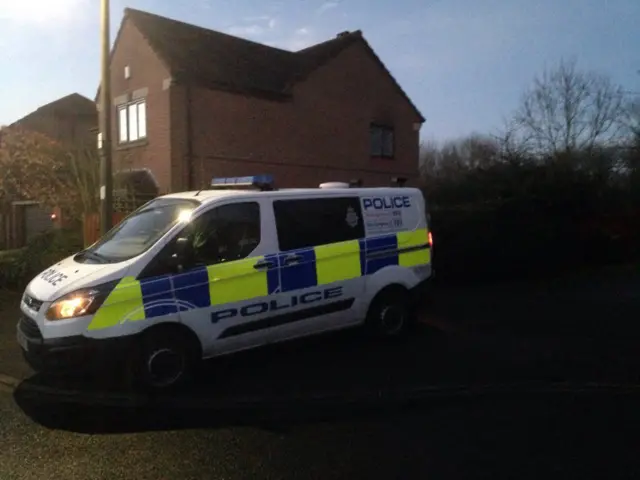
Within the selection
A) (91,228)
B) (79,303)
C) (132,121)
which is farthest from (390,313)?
(132,121)

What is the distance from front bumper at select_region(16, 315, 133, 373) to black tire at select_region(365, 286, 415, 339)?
2970 mm

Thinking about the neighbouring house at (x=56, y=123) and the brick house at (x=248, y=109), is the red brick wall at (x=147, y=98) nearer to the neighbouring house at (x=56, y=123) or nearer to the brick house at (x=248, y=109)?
the brick house at (x=248, y=109)

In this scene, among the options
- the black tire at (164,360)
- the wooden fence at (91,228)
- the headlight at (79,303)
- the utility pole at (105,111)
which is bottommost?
the black tire at (164,360)

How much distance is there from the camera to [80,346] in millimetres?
5059

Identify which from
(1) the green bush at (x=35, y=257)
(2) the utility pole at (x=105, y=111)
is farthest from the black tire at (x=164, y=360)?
(1) the green bush at (x=35, y=257)

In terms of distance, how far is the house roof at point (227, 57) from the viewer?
17953 millimetres

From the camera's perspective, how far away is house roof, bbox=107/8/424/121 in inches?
707

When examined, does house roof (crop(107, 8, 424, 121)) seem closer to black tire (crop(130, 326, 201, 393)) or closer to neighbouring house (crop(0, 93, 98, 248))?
neighbouring house (crop(0, 93, 98, 248))

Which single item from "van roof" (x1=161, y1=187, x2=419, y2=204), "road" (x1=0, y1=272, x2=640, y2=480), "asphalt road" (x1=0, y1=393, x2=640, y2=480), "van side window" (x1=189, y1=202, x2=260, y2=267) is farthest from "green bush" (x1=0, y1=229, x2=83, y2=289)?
"van side window" (x1=189, y1=202, x2=260, y2=267)

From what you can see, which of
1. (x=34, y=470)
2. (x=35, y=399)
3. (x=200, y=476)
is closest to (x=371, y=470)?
(x=200, y=476)

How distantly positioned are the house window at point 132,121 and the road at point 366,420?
12.5 metres

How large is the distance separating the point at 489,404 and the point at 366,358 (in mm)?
1714

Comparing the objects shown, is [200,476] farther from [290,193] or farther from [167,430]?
[290,193]

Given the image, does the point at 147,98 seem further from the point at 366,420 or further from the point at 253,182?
the point at 366,420
